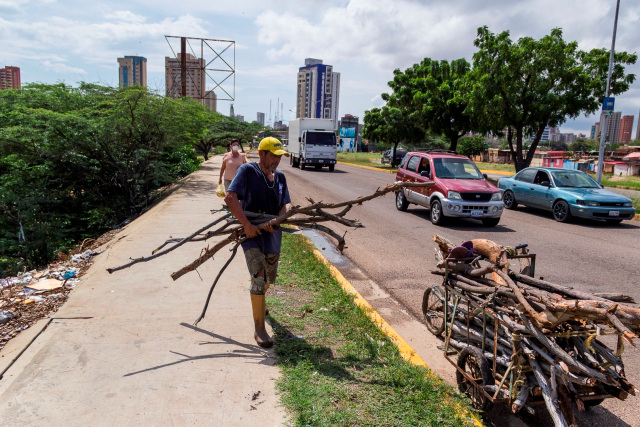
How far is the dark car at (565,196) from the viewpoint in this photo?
475 inches

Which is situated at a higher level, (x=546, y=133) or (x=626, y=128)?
(x=626, y=128)

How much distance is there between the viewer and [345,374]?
3680 mm

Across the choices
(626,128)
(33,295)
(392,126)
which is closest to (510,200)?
(33,295)

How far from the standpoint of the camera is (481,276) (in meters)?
3.66

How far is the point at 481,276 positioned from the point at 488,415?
1038 millimetres

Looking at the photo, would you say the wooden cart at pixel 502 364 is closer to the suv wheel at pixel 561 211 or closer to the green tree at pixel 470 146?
the suv wheel at pixel 561 211

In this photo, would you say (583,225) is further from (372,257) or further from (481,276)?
(481,276)

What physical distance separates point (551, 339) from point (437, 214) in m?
8.64

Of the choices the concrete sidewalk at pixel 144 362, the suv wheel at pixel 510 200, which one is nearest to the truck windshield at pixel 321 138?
the suv wheel at pixel 510 200

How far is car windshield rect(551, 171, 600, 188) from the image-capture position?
13352 millimetres

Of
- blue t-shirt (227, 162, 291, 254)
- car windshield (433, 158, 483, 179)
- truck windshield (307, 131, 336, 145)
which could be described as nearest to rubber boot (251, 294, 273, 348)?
blue t-shirt (227, 162, 291, 254)

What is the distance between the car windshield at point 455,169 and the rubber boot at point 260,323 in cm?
883

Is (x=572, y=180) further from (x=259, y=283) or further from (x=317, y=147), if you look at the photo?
(x=317, y=147)

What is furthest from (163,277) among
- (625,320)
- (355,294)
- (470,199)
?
(470,199)
